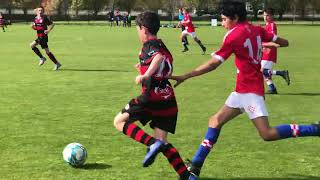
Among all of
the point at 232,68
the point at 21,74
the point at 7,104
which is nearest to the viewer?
the point at 7,104

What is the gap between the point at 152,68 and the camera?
575 cm

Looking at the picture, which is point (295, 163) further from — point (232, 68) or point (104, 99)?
point (232, 68)

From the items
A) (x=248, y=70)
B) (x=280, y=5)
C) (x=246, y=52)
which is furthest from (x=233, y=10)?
(x=280, y=5)

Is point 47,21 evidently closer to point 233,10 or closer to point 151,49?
point 151,49

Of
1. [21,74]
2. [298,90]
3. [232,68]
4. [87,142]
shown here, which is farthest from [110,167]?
[232,68]

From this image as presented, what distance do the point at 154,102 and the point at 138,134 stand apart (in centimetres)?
40

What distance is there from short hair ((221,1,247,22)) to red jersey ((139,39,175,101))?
0.82 metres

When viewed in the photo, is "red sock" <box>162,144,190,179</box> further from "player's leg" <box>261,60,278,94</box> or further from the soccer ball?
"player's leg" <box>261,60,278,94</box>

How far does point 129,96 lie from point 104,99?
75 centimetres

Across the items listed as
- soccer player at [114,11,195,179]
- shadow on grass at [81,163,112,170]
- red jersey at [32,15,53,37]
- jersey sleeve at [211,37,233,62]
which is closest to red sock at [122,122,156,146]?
soccer player at [114,11,195,179]

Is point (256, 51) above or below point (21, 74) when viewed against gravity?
above

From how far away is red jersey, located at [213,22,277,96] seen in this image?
589 cm

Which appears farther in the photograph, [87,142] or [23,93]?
[23,93]

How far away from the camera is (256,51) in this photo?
6.04 meters
